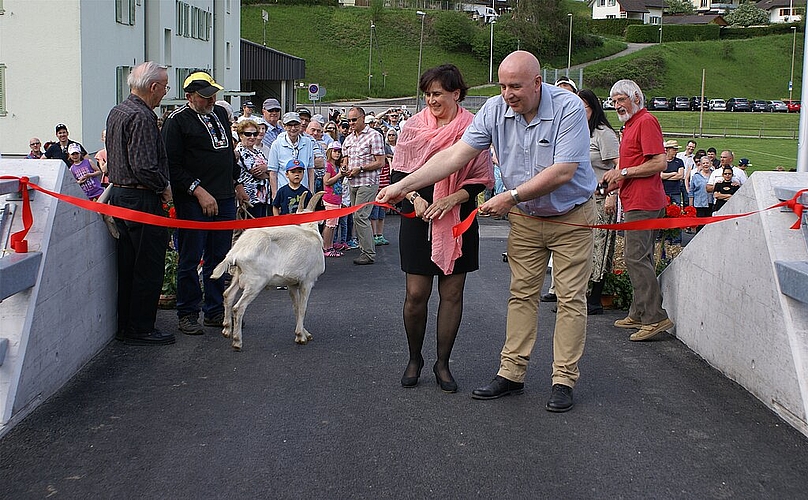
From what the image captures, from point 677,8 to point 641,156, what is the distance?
551 ft

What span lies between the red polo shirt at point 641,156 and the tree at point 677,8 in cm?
16385

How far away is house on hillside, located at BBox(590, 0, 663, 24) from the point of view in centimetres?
15525

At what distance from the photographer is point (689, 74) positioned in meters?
104

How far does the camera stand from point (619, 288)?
8.97 meters

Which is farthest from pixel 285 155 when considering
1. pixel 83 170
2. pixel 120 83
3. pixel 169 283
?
pixel 120 83

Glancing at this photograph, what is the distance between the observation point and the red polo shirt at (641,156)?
7.59m

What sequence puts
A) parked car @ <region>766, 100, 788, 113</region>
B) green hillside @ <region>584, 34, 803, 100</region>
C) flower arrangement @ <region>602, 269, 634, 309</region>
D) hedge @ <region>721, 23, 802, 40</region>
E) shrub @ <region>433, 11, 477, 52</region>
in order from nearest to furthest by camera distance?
flower arrangement @ <region>602, 269, 634, 309</region>, parked car @ <region>766, 100, 788, 113</region>, green hillside @ <region>584, 34, 803, 100</region>, shrub @ <region>433, 11, 477, 52</region>, hedge @ <region>721, 23, 802, 40</region>

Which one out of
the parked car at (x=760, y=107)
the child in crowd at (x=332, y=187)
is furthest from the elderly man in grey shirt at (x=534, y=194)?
the parked car at (x=760, y=107)

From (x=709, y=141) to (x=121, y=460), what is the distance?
1943 inches

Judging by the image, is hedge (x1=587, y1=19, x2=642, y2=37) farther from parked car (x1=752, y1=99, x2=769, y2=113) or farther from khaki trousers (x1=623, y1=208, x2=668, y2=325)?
khaki trousers (x1=623, y1=208, x2=668, y2=325)

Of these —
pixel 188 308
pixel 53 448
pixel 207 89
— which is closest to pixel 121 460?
pixel 53 448

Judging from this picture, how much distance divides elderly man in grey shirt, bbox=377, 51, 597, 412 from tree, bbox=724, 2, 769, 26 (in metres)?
147

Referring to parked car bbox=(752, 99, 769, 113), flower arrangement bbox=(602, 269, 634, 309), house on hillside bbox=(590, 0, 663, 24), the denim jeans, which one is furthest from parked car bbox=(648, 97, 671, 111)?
the denim jeans

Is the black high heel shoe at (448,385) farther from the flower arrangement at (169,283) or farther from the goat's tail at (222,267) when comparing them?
the flower arrangement at (169,283)
